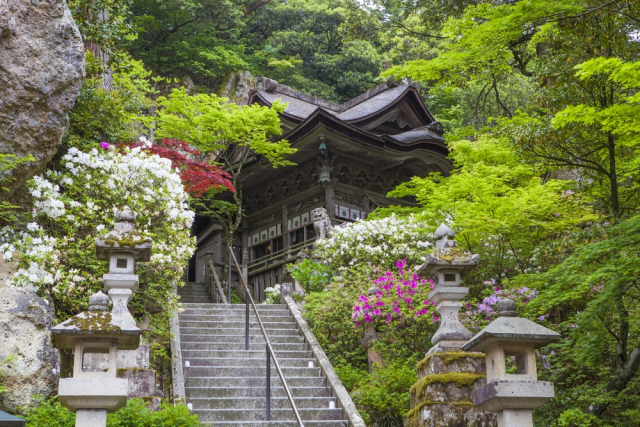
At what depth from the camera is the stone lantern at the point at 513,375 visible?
5906mm

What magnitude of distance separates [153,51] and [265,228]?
11668 mm

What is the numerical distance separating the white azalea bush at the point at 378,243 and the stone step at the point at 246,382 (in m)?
4.27

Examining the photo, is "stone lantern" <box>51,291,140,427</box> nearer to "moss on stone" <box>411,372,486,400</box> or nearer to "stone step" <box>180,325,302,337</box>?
"moss on stone" <box>411,372,486,400</box>

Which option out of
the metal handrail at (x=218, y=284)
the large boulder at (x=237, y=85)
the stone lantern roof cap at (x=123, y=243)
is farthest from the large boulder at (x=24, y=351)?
the large boulder at (x=237, y=85)

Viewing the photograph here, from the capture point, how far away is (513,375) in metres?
6.02

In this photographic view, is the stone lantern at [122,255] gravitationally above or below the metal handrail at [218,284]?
below

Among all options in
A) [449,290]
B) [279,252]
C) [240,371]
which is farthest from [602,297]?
[279,252]

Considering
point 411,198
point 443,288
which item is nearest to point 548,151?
point 443,288

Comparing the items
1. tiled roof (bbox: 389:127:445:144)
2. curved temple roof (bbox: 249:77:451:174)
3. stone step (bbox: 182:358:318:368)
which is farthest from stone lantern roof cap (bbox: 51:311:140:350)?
tiled roof (bbox: 389:127:445:144)

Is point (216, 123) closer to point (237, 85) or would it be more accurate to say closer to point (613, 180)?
point (613, 180)

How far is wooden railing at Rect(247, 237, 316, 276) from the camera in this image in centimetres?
1891

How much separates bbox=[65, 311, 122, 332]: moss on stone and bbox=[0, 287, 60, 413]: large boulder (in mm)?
2531

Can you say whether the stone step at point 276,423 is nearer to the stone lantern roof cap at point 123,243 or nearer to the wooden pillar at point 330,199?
the stone lantern roof cap at point 123,243

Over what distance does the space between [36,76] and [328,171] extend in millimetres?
10159
